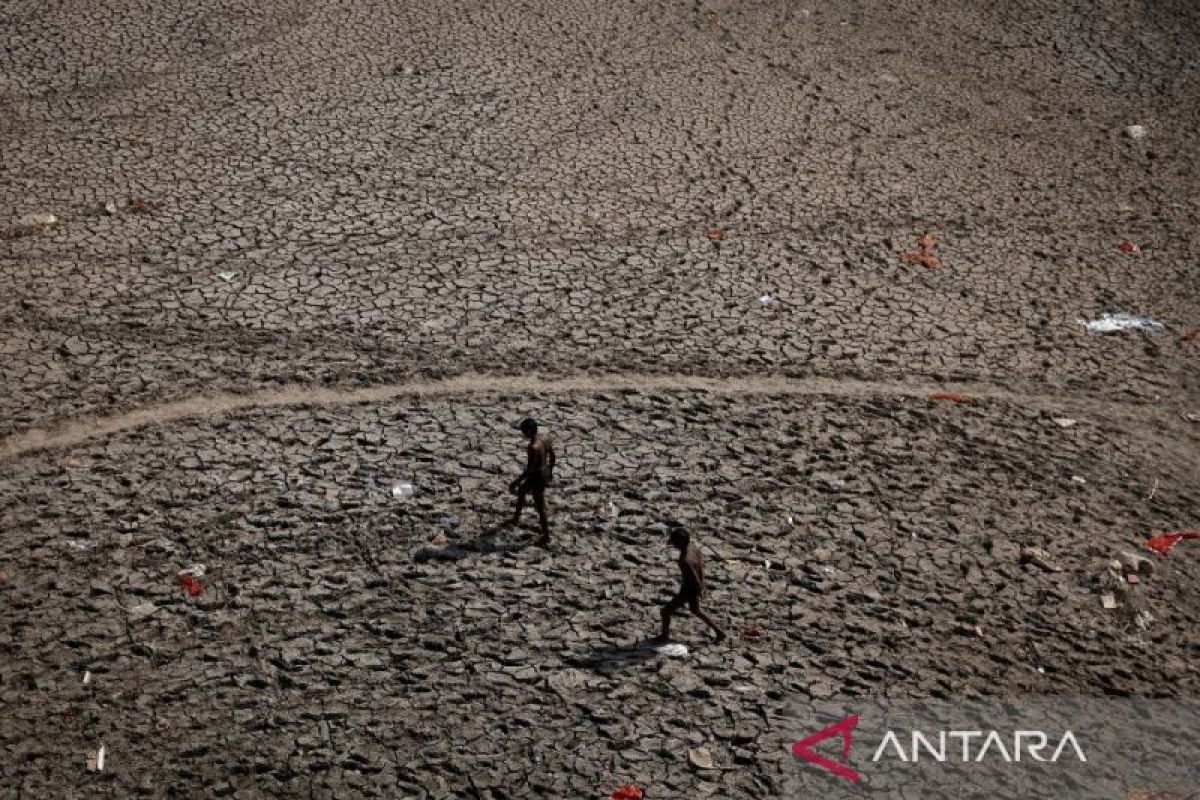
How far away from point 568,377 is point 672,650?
2470mm

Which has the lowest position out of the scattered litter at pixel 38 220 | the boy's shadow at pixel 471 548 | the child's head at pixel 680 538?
the boy's shadow at pixel 471 548

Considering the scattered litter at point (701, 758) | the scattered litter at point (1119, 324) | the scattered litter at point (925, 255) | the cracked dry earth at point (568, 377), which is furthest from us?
the scattered litter at point (925, 255)

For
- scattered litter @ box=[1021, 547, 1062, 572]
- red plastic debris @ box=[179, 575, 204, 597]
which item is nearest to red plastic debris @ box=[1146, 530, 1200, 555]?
scattered litter @ box=[1021, 547, 1062, 572]

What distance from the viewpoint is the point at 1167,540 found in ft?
24.7

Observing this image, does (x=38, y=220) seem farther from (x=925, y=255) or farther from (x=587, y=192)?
(x=925, y=255)

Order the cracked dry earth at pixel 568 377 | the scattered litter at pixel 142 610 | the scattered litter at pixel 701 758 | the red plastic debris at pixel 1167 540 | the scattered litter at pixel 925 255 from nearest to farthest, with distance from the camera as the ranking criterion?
1. the scattered litter at pixel 701 758
2. the cracked dry earth at pixel 568 377
3. the scattered litter at pixel 142 610
4. the red plastic debris at pixel 1167 540
5. the scattered litter at pixel 925 255

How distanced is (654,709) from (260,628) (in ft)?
6.62

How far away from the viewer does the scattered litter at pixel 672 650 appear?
6438 millimetres

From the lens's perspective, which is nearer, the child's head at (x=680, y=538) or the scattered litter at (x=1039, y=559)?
the child's head at (x=680, y=538)

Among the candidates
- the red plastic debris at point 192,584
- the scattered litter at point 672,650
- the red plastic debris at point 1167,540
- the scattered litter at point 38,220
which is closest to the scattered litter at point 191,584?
the red plastic debris at point 192,584

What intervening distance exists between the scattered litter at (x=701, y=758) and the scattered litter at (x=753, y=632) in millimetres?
775

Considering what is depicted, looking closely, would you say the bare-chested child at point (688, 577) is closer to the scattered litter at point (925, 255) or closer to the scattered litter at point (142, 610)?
the scattered litter at point (142, 610)

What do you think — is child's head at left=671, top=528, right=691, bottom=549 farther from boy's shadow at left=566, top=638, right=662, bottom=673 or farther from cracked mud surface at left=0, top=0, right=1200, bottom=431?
cracked mud surface at left=0, top=0, right=1200, bottom=431

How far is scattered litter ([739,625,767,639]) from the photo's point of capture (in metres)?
6.59
